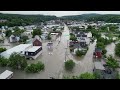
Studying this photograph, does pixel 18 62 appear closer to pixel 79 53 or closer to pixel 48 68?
pixel 48 68

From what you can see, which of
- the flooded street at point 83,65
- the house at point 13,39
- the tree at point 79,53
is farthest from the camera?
the house at point 13,39

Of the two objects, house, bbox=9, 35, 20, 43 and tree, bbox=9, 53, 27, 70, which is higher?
tree, bbox=9, 53, 27, 70

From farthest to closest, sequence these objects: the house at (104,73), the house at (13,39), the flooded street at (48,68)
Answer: the house at (13,39) < the flooded street at (48,68) < the house at (104,73)

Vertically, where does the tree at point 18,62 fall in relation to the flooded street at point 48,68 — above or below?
above

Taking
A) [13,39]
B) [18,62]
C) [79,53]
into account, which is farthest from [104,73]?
[13,39]

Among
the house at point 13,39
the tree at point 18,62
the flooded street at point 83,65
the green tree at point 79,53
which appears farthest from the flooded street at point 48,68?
the house at point 13,39

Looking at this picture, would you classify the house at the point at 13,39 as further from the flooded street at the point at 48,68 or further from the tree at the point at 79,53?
the tree at the point at 79,53

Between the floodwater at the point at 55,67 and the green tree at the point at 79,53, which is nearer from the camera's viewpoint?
the floodwater at the point at 55,67

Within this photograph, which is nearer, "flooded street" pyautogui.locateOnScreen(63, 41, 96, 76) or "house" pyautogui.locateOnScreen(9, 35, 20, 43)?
"flooded street" pyautogui.locateOnScreen(63, 41, 96, 76)

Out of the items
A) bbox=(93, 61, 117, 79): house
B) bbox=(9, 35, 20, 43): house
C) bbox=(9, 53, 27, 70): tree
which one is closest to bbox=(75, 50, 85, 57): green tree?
bbox=(93, 61, 117, 79): house

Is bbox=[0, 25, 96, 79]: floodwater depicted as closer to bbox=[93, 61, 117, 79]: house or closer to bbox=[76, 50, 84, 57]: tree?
bbox=[76, 50, 84, 57]: tree
